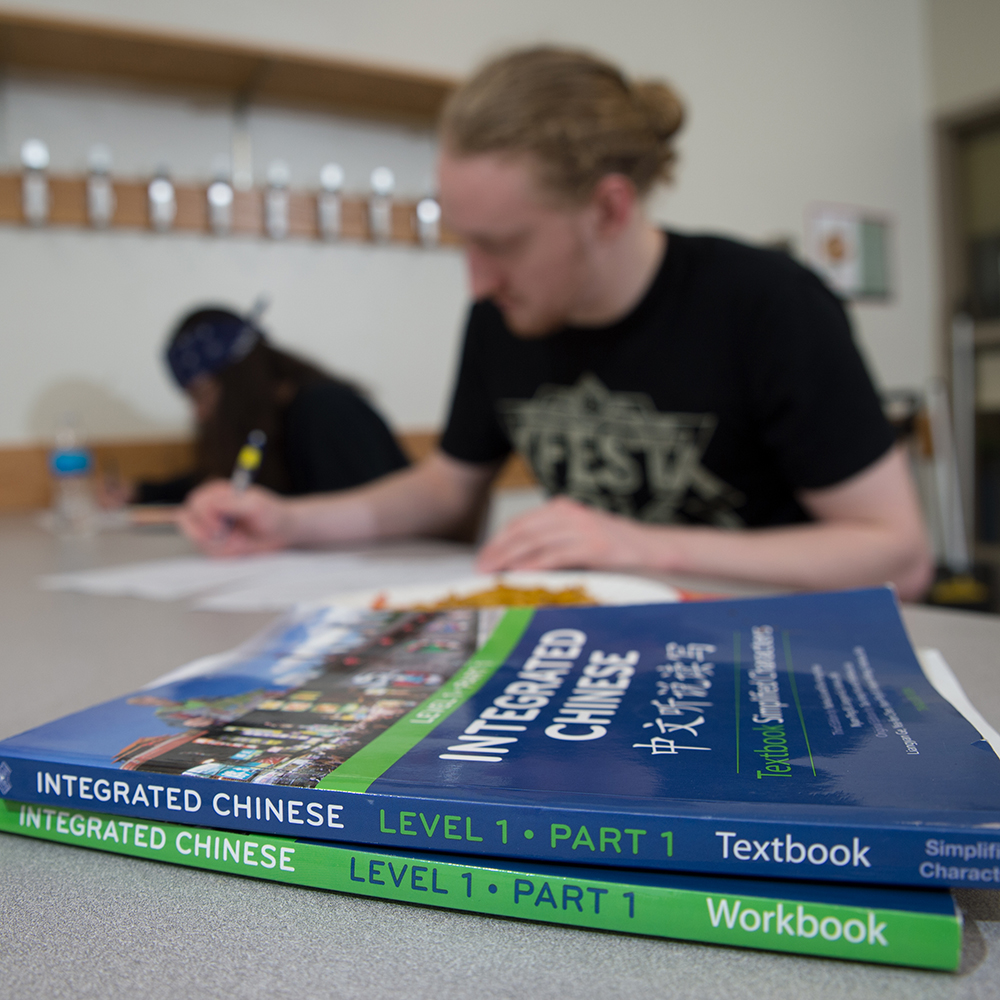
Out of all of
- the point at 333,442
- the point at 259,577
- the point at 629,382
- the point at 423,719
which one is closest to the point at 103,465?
the point at 333,442

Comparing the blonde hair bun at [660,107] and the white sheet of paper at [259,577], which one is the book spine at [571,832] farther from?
the blonde hair bun at [660,107]

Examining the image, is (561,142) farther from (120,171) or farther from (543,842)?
(120,171)

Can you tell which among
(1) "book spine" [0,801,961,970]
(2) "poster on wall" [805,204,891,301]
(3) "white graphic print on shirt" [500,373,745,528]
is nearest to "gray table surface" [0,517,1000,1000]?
(1) "book spine" [0,801,961,970]

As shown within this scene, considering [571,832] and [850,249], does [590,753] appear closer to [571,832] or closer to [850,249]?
[571,832]

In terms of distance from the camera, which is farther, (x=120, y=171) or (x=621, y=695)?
(x=120, y=171)

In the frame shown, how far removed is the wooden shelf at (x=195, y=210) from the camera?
213 cm

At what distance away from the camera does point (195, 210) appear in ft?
7.50

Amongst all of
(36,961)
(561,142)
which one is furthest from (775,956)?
(561,142)

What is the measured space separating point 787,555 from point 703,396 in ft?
0.95

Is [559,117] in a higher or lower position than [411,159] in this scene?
lower

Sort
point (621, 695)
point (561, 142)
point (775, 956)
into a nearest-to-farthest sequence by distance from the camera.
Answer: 1. point (775, 956)
2. point (621, 695)
3. point (561, 142)

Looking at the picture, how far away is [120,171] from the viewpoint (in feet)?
7.27

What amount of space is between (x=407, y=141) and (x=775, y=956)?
259 centimetres

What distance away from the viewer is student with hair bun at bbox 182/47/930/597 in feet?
2.87
